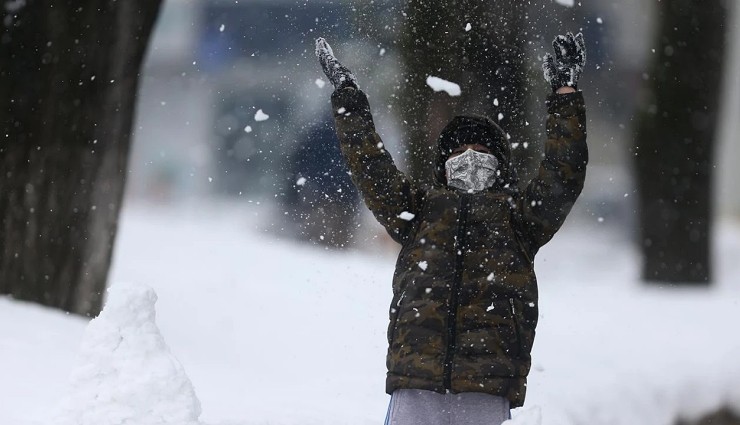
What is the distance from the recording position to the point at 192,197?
92.2 feet

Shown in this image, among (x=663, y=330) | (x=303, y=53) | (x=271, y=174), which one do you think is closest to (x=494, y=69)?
(x=663, y=330)

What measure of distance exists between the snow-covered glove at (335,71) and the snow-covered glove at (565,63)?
69cm

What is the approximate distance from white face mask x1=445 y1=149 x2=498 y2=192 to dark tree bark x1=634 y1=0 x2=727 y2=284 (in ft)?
26.3

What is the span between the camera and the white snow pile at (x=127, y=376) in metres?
3.39

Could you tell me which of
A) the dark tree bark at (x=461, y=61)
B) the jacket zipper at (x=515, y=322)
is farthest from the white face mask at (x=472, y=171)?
the dark tree bark at (x=461, y=61)

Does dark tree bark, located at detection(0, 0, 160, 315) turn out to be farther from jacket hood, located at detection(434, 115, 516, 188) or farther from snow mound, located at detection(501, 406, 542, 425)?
snow mound, located at detection(501, 406, 542, 425)

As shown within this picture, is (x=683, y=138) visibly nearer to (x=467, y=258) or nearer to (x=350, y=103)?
(x=350, y=103)

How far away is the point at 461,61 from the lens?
864cm

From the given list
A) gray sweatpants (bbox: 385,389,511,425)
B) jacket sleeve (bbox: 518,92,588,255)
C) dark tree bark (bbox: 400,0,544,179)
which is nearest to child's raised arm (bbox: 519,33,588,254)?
jacket sleeve (bbox: 518,92,588,255)

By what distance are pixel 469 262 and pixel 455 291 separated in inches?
4.3

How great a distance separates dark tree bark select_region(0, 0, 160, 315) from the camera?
6336 mm

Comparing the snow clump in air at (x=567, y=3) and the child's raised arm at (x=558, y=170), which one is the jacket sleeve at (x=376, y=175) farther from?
the snow clump in air at (x=567, y=3)

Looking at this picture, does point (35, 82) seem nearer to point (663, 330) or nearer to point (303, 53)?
point (663, 330)

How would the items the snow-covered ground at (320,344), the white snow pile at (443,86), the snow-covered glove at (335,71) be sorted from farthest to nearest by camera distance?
the white snow pile at (443,86) < the snow-covered ground at (320,344) < the snow-covered glove at (335,71)
